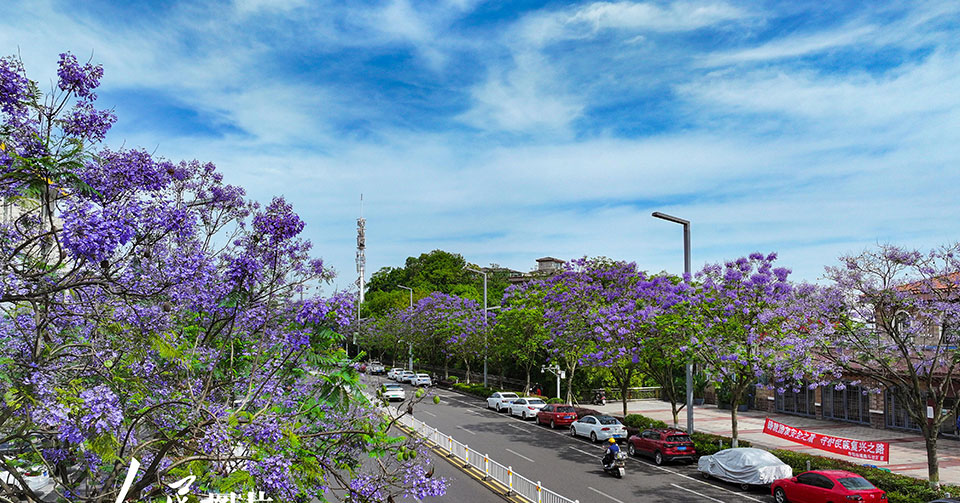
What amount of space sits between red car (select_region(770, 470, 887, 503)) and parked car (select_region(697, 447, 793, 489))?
4.40 feet

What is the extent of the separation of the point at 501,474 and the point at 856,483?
9762 millimetres

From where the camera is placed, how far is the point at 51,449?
7285mm

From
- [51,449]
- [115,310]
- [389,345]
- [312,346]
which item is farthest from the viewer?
[389,345]

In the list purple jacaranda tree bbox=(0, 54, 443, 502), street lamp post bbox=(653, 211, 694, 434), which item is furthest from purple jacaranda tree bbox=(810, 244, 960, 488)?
purple jacaranda tree bbox=(0, 54, 443, 502)

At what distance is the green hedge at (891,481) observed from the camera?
55.5 feet

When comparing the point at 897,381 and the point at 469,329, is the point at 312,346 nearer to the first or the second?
the point at 897,381

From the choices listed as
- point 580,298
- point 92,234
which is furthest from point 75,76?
point 580,298

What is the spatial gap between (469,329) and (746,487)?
93.0ft

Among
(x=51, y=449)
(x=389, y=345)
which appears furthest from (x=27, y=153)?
(x=389, y=345)

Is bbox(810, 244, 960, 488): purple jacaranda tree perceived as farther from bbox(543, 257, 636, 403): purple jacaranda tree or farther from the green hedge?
bbox(543, 257, 636, 403): purple jacaranda tree

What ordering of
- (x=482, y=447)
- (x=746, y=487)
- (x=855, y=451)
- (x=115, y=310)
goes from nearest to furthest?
1. (x=115, y=310)
2. (x=746, y=487)
3. (x=855, y=451)
4. (x=482, y=447)

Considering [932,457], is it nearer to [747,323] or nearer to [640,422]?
[747,323]

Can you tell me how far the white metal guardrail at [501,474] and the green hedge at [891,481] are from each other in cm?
822

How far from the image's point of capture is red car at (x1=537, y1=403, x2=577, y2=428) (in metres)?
32.6
